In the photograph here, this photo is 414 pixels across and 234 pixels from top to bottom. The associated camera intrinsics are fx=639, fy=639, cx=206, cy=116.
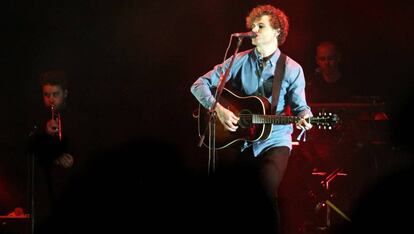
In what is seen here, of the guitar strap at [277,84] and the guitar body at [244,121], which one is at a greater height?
the guitar strap at [277,84]

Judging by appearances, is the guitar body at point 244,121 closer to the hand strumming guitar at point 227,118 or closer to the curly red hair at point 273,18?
the hand strumming guitar at point 227,118

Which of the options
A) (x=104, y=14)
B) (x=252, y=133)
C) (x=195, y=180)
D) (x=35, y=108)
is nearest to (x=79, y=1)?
(x=104, y=14)

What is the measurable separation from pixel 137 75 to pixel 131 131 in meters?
0.66

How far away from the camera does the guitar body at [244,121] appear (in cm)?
547

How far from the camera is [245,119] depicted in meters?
5.61

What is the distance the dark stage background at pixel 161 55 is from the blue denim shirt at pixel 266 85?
1.53 m

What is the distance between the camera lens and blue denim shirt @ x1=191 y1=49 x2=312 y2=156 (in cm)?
542

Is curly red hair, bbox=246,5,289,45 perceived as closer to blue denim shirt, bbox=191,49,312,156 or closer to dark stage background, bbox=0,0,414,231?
blue denim shirt, bbox=191,49,312,156

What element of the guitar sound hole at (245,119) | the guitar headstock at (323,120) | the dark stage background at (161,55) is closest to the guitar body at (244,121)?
the guitar sound hole at (245,119)

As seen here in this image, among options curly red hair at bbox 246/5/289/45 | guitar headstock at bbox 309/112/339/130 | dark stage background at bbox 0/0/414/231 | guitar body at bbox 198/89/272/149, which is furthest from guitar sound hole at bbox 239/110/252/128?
dark stage background at bbox 0/0/414/231

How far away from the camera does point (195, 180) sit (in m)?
7.27

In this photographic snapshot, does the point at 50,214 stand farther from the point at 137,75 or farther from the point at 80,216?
the point at 137,75

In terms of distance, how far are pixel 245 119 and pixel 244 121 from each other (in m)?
0.02

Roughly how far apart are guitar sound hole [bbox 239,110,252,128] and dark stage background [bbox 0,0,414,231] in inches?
69.0
